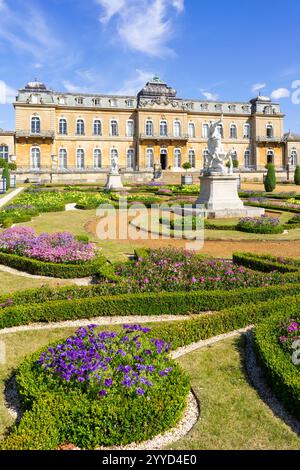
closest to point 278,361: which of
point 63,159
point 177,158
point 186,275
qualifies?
point 186,275

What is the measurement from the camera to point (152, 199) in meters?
21.0

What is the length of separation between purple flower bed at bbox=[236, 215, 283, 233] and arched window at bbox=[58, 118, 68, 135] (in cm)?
3578

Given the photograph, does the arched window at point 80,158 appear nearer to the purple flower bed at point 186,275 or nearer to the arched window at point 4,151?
the arched window at point 4,151

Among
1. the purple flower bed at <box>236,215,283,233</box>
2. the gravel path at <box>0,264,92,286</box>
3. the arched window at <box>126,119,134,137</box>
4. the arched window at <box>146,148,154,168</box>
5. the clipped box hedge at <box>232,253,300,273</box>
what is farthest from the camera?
the arched window at <box>126,119,134,137</box>

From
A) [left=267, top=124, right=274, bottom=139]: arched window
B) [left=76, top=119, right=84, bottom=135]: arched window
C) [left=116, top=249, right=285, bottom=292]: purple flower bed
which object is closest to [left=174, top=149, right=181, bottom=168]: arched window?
[left=76, top=119, right=84, bottom=135]: arched window

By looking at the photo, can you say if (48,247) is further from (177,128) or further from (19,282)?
(177,128)

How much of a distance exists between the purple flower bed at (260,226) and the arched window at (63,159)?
3503cm

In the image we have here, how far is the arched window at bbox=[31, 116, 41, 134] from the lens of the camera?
4353 centimetres

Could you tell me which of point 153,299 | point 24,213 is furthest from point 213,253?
point 24,213

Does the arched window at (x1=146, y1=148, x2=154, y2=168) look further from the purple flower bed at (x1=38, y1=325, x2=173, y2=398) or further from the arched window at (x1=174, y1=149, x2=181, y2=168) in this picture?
the purple flower bed at (x1=38, y1=325, x2=173, y2=398)

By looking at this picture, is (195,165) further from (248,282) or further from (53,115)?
(248,282)

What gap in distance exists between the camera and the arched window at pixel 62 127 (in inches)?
1768

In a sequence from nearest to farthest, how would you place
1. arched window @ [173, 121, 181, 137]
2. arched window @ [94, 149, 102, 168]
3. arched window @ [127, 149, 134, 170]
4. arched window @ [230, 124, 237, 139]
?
arched window @ [94, 149, 102, 168], arched window @ [127, 149, 134, 170], arched window @ [173, 121, 181, 137], arched window @ [230, 124, 237, 139]

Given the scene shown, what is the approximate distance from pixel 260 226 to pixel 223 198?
13.8 ft
